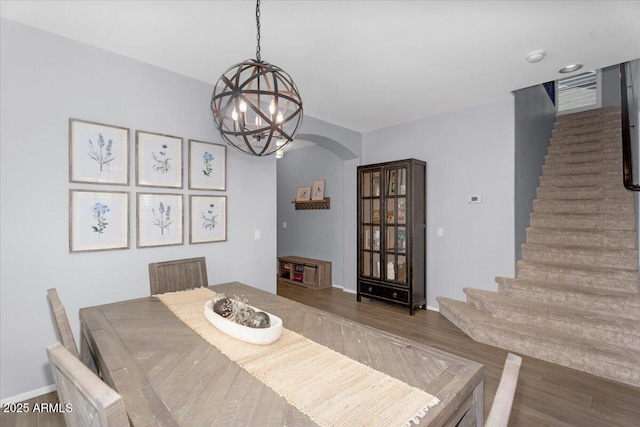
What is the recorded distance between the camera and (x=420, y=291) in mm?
4055

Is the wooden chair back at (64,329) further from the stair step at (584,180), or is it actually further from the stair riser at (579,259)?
the stair step at (584,180)

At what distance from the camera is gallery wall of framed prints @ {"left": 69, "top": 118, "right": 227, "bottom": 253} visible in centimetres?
234

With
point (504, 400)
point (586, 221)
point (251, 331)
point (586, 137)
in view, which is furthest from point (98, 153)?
point (586, 137)

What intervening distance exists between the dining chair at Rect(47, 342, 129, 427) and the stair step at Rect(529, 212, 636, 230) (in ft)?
15.2

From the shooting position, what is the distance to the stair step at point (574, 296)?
2.75m

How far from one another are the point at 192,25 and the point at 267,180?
168 cm

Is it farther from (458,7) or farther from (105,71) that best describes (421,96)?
(105,71)

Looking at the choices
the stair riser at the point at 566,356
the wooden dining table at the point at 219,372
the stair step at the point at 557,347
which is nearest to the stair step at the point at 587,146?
the stair step at the point at 557,347

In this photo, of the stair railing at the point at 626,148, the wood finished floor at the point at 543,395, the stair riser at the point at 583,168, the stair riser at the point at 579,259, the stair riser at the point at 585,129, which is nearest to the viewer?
the wood finished floor at the point at 543,395

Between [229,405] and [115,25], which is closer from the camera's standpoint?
[229,405]

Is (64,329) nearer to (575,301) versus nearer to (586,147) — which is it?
(575,301)

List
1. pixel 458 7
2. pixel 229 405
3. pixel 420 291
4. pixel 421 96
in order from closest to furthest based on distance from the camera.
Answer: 1. pixel 229 405
2. pixel 458 7
3. pixel 421 96
4. pixel 420 291

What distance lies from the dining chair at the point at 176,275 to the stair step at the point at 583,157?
507cm

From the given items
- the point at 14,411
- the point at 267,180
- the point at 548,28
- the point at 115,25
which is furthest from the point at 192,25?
the point at 14,411
